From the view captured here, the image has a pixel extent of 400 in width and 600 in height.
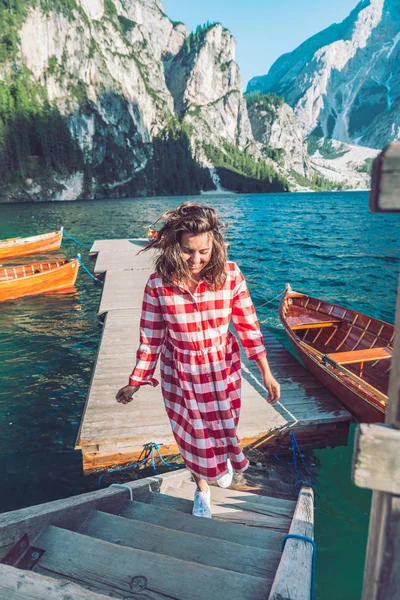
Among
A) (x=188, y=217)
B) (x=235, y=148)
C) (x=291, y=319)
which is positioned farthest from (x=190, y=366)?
(x=235, y=148)

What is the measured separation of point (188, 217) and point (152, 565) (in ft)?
6.87

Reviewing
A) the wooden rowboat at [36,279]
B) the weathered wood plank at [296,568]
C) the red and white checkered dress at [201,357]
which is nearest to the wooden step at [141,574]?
the weathered wood plank at [296,568]

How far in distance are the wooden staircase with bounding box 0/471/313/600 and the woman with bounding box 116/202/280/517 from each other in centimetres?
50

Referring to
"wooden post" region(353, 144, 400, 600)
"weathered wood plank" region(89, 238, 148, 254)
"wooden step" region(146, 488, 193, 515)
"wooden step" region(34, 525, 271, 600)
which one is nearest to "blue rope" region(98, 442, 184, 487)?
"wooden step" region(146, 488, 193, 515)

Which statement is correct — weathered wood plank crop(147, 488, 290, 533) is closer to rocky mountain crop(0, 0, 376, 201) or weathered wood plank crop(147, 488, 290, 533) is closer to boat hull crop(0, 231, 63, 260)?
boat hull crop(0, 231, 63, 260)

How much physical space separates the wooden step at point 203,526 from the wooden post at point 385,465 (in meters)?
1.61

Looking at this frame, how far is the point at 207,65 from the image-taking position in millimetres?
174750

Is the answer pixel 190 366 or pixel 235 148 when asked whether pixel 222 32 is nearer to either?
pixel 235 148

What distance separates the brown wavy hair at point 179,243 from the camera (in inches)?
95.4

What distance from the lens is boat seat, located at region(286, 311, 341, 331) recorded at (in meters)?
8.57

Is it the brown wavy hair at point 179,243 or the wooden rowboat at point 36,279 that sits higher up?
the brown wavy hair at point 179,243

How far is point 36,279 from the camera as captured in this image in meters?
14.2

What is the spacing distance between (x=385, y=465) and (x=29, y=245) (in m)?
23.9

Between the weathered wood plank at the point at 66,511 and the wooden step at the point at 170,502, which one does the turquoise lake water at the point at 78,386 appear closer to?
the wooden step at the point at 170,502
